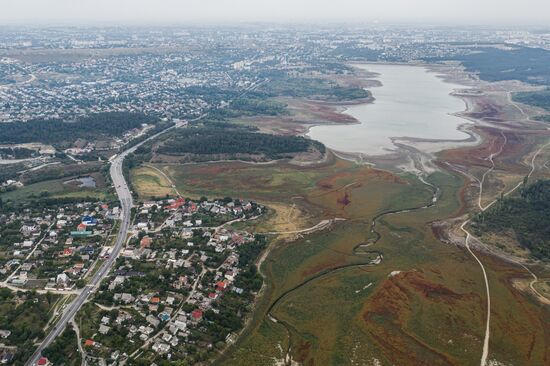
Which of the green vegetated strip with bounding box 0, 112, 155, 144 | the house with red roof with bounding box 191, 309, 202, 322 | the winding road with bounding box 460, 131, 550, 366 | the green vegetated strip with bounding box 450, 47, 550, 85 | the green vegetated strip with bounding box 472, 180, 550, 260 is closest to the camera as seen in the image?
the winding road with bounding box 460, 131, 550, 366

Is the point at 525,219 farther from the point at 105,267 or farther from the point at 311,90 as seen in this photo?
the point at 311,90

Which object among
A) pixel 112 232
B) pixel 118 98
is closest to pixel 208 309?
pixel 112 232

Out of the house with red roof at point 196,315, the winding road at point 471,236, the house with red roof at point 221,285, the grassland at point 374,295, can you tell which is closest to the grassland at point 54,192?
the grassland at point 374,295

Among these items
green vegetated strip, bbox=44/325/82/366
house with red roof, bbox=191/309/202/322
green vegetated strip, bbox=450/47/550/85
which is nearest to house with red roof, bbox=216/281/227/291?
house with red roof, bbox=191/309/202/322

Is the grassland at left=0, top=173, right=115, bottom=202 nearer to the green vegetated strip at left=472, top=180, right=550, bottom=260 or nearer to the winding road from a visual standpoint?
the winding road

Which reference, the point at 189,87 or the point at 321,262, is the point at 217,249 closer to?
the point at 321,262

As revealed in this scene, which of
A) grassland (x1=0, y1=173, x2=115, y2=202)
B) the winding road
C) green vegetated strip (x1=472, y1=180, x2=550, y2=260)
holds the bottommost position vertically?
grassland (x1=0, y1=173, x2=115, y2=202)

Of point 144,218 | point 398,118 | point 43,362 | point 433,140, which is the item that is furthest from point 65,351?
point 398,118
